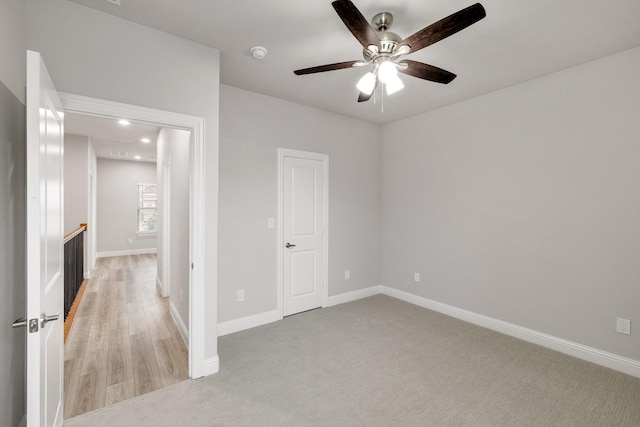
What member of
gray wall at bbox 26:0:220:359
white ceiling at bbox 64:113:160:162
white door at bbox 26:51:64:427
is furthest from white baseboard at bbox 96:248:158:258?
white door at bbox 26:51:64:427

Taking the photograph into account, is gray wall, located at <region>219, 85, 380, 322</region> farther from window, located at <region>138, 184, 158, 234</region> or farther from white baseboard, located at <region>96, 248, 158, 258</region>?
white baseboard, located at <region>96, 248, 158, 258</region>

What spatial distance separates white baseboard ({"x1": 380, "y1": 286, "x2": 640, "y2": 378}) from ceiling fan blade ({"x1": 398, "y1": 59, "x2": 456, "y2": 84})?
2.73 metres

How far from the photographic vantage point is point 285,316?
3764mm

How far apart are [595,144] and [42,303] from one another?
407 cm

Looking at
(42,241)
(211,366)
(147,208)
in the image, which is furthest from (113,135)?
Result: (42,241)

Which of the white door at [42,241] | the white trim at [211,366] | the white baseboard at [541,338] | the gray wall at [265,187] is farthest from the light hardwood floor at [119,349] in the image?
the white baseboard at [541,338]

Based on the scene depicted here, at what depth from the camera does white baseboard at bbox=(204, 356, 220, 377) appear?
2469 mm

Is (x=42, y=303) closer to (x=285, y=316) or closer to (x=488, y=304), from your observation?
(x=285, y=316)

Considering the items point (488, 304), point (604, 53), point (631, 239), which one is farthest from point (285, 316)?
point (604, 53)

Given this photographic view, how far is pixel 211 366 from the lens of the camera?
2490 mm

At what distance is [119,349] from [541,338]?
421cm

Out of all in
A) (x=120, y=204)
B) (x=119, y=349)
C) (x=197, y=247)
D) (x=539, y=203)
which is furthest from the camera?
(x=120, y=204)

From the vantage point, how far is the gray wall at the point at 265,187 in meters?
3.32

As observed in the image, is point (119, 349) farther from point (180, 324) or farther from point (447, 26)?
point (447, 26)
